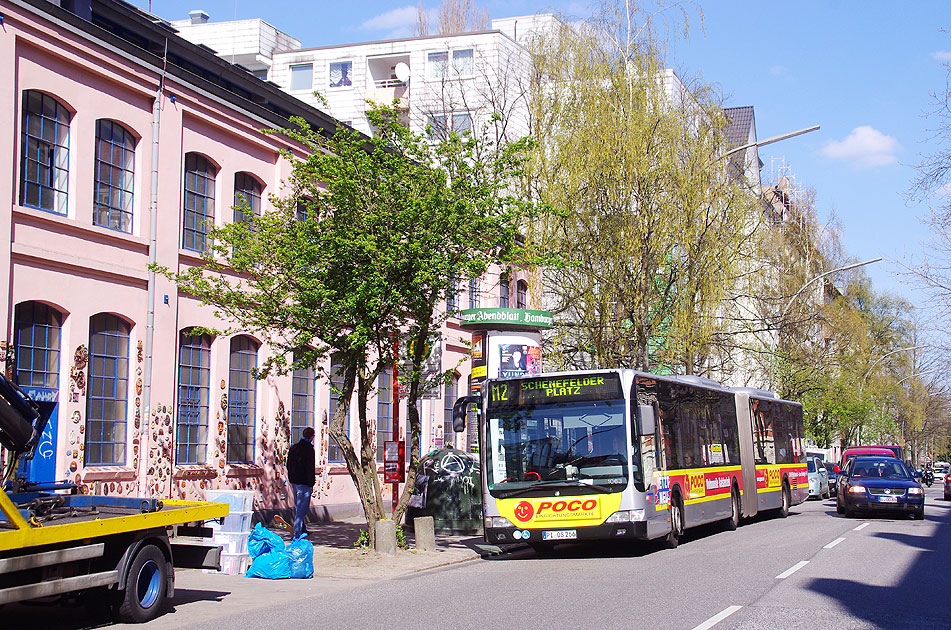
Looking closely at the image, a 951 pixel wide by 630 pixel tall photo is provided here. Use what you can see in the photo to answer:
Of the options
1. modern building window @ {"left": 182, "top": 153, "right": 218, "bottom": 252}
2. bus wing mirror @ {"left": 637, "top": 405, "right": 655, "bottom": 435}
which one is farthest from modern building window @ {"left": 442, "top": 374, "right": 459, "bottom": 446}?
bus wing mirror @ {"left": 637, "top": 405, "right": 655, "bottom": 435}

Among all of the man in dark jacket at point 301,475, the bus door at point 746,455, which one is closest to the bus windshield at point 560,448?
the man in dark jacket at point 301,475

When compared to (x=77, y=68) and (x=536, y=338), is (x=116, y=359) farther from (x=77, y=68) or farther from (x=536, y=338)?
(x=536, y=338)

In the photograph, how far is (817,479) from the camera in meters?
38.9

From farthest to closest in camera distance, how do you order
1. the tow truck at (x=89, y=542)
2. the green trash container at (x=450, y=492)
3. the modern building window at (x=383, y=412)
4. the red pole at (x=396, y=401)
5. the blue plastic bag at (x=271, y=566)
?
the modern building window at (x=383, y=412)
the green trash container at (x=450, y=492)
the red pole at (x=396, y=401)
the blue plastic bag at (x=271, y=566)
the tow truck at (x=89, y=542)

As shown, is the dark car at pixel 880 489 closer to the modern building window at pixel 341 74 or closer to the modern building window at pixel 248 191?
the modern building window at pixel 248 191

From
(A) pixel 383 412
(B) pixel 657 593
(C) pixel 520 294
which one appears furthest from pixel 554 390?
(C) pixel 520 294

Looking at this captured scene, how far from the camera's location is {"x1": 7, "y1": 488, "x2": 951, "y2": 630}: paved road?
9.70 metres

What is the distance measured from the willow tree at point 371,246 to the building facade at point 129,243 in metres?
1.04

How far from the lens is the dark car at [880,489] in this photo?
24.7 meters

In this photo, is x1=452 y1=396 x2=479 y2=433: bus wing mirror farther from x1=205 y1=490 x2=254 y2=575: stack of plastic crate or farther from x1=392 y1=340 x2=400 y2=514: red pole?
x1=205 y1=490 x2=254 y2=575: stack of plastic crate

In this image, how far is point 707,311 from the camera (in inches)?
1006

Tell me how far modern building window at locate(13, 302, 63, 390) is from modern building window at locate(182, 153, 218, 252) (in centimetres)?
360

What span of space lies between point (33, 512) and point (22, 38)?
9053mm

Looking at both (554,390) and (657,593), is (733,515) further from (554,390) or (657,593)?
(657,593)
